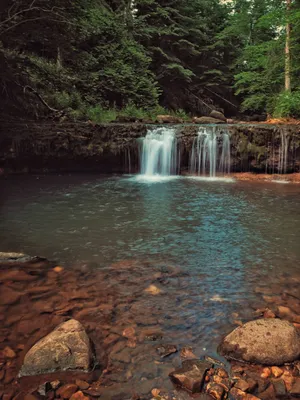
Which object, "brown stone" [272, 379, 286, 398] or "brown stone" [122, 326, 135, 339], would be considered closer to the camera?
"brown stone" [272, 379, 286, 398]

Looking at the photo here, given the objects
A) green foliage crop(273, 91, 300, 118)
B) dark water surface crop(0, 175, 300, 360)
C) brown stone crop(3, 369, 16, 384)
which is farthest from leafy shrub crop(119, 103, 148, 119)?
brown stone crop(3, 369, 16, 384)

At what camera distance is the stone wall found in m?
13.3

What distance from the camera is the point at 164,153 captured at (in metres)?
14.2

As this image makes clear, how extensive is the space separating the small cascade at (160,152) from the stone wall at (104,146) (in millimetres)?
332

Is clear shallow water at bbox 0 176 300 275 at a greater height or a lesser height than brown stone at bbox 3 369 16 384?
greater

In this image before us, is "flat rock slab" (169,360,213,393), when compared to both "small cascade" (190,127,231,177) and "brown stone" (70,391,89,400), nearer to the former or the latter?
"brown stone" (70,391,89,400)

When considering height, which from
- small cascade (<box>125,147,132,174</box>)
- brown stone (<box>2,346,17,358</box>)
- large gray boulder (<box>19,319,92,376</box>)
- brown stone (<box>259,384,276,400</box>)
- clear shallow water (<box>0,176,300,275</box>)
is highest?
small cascade (<box>125,147,132,174</box>)

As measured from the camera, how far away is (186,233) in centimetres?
608

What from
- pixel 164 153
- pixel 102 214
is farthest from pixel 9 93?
pixel 102 214

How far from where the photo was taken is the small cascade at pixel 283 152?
43.3 feet

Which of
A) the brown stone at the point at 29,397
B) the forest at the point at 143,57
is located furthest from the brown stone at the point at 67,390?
the forest at the point at 143,57

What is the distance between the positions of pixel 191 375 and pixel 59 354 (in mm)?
1051

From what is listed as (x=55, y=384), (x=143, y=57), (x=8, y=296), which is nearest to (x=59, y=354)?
(x=55, y=384)

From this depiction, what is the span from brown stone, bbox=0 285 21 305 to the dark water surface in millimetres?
995
